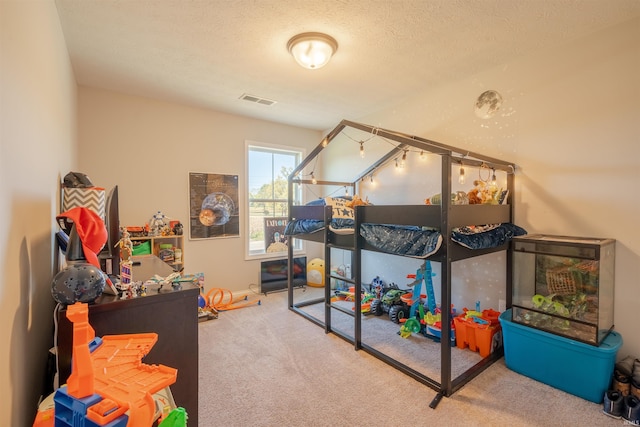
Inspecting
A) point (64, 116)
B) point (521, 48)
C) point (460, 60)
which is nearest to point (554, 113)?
point (521, 48)

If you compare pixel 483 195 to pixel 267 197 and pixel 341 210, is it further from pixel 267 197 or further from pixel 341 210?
pixel 267 197

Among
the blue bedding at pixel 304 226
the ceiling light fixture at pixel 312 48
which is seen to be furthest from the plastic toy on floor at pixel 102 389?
the blue bedding at pixel 304 226

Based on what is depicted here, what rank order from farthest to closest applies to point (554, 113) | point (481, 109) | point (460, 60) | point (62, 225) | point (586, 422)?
point (481, 109) → point (460, 60) → point (554, 113) → point (586, 422) → point (62, 225)

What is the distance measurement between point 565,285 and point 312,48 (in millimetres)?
2622

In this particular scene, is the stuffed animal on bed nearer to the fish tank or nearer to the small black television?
the fish tank

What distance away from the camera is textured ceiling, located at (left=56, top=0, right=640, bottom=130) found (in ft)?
6.47

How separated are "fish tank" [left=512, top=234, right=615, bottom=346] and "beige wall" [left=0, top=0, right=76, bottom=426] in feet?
9.65

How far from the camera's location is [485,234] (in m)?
2.26

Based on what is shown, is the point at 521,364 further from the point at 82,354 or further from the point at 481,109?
the point at 82,354

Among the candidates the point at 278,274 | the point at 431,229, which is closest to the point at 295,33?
the point at 431,229

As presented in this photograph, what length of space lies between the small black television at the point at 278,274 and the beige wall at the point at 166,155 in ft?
0.50

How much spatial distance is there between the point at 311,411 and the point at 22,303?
160 centimetres

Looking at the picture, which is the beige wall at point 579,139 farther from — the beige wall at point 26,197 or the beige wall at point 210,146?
the beige wall at point 26,197

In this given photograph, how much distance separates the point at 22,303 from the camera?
1.20 metres
